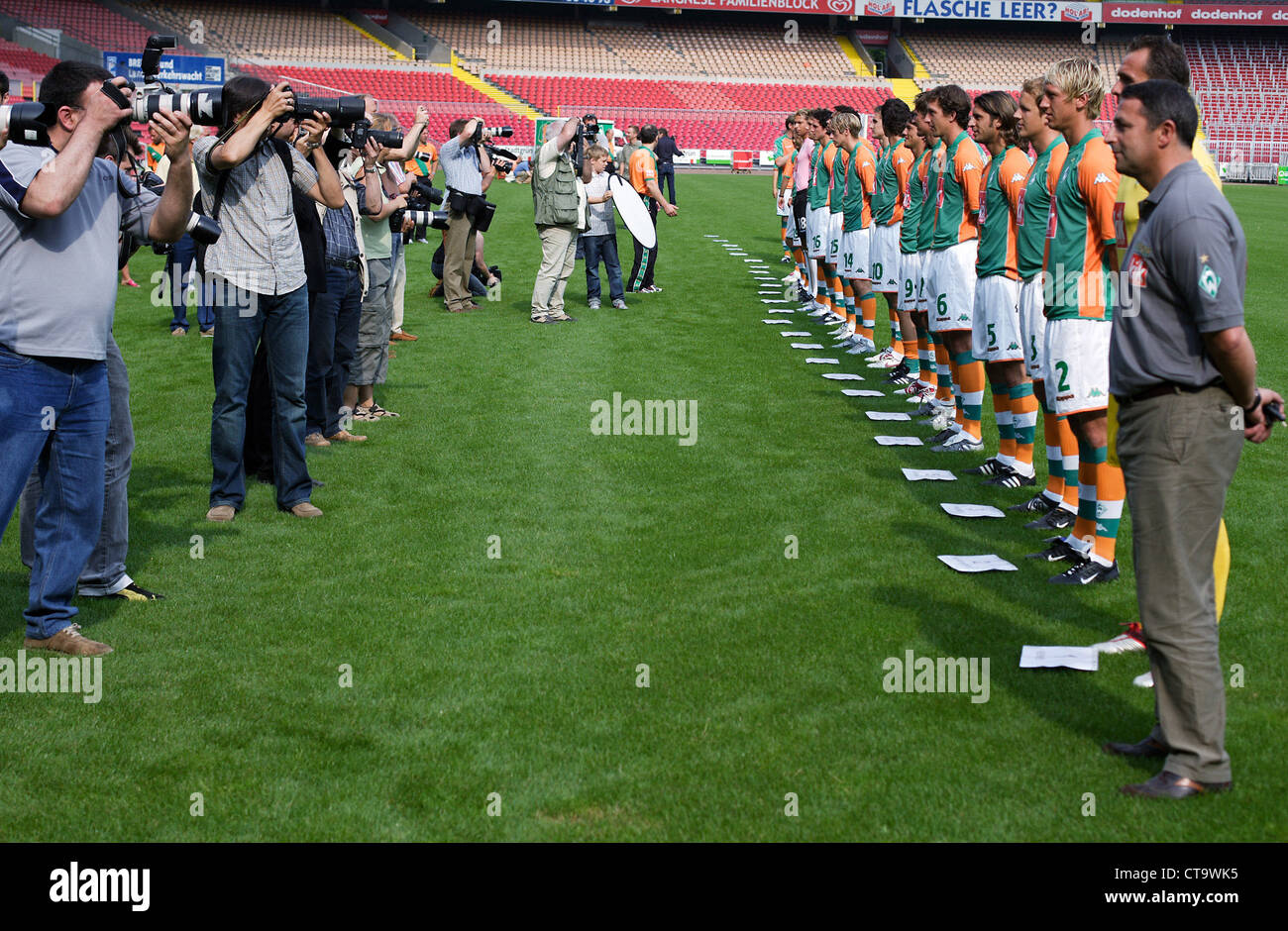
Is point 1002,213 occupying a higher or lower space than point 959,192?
lower

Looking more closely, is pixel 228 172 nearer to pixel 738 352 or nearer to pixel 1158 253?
pixel 1158 253

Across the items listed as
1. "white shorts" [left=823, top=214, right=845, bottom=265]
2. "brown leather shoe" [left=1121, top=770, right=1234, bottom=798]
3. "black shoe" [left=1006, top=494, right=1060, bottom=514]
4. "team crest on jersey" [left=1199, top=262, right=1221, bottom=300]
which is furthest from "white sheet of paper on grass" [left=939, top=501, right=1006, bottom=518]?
"white shorts" [left=823, top=214, right=845, bottom=265]

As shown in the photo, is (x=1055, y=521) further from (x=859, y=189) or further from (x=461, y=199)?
(x=461, y=199)

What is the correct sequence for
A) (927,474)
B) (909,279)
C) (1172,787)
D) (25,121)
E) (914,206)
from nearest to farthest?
(1172,787) → (25,121) → (927,474) → (914,206) → (909,279)

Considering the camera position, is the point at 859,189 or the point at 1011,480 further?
the point at 859,189

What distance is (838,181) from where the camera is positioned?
43.2 ft

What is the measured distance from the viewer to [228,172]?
253 inches

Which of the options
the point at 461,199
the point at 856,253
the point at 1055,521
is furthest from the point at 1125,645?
the point at 461,199

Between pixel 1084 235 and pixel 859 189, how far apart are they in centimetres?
660

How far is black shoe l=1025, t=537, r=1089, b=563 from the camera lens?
602 cm

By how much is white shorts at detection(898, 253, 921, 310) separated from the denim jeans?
259 inches

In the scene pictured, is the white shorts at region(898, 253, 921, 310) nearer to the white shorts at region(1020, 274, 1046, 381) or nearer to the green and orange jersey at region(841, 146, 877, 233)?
the green and orange jersey at region(841, 146, 877, 233)
